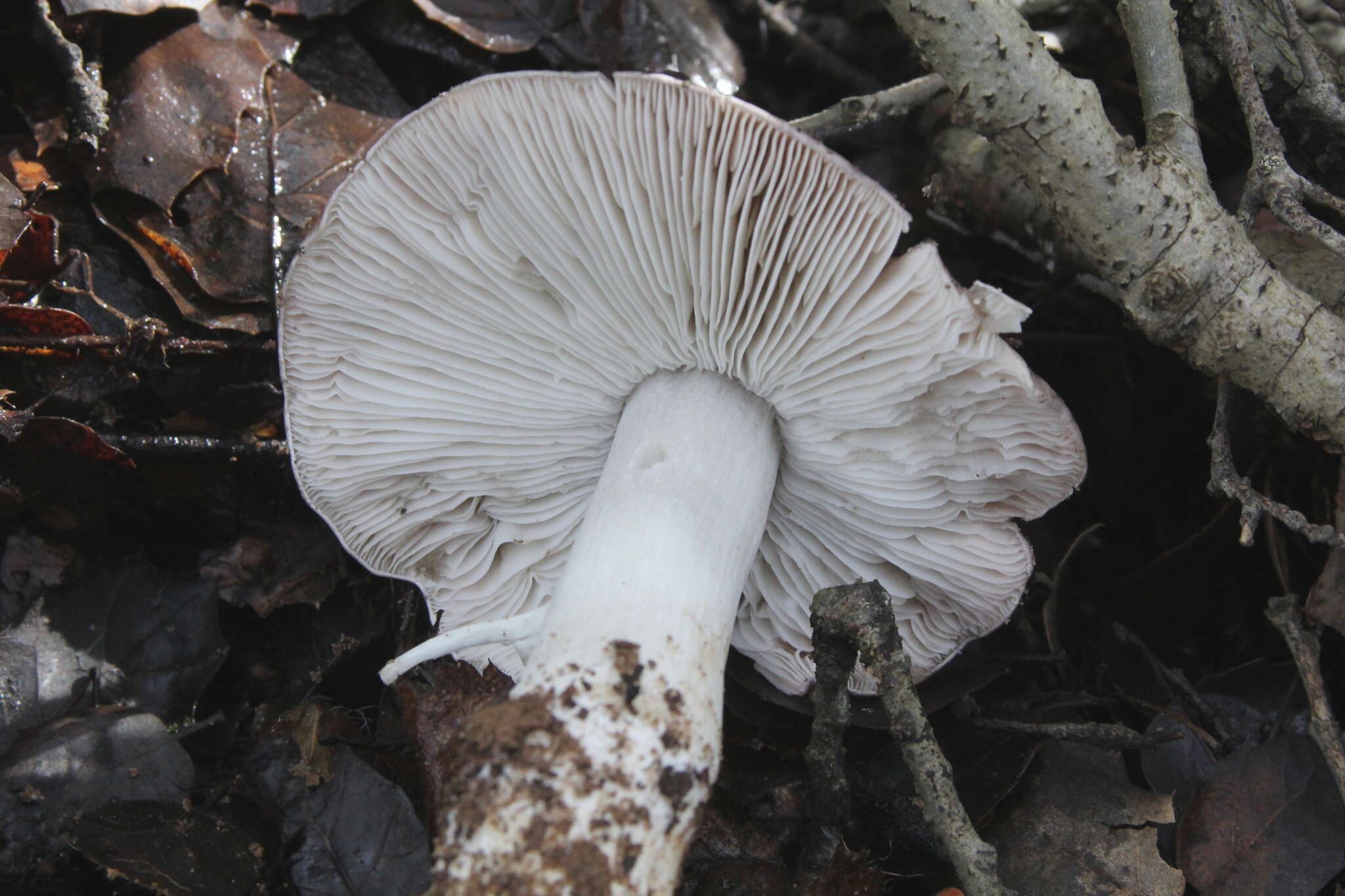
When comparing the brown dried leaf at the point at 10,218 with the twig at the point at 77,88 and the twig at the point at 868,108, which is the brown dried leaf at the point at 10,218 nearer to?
the twig at the point at 77,88

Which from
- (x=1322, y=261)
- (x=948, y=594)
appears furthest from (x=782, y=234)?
(x=1322, y=261)

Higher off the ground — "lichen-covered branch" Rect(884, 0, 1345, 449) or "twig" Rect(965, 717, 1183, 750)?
"lichen-covered branch" Rect(884, 0, 1345, 449)

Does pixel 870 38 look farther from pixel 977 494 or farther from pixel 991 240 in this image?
pixel 977 494

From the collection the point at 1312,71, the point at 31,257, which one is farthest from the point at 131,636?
the point at 1312,71

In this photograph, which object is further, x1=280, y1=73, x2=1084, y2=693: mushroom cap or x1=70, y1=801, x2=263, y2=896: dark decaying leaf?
x1=70, y1=801, x2=263, y2=896: dark decaying leaf

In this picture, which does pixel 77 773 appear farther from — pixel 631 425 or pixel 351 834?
pixel 631 425

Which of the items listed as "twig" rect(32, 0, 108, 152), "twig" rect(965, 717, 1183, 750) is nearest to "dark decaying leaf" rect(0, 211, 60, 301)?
"twig" rect(32, 0, 108, 152)

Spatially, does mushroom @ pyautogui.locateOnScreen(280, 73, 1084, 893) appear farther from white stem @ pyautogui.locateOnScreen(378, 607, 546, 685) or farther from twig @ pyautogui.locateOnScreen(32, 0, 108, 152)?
twig @ pyautogui.locateOnScreen(32, 0, 108, 152)
